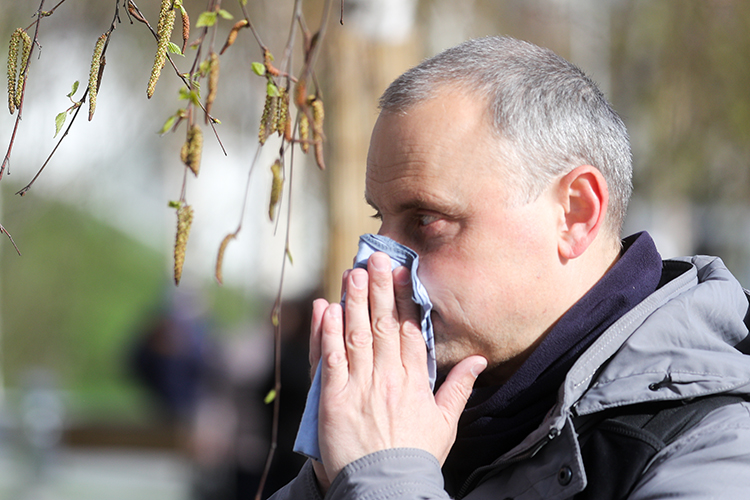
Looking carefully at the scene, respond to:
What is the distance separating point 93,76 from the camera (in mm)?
1414

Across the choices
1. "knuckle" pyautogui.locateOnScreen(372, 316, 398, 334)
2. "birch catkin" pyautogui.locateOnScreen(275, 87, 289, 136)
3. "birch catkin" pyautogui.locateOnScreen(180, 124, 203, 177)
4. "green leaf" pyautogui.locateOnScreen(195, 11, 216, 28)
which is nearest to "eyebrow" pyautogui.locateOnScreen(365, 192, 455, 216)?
"knuckle" pyautogui.locateOnScreen(372, 316, 398, 334)

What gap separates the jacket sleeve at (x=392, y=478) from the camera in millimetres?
1533

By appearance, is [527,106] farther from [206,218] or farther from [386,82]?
[206,218]

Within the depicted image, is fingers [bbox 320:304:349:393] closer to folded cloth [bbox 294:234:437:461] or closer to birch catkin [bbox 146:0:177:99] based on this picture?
folded cloth [bbox 294:234:437:461]

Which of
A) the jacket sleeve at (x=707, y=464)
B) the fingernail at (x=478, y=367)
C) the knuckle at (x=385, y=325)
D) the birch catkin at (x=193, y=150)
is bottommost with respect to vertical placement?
the jacket sleeve at (x=707, y=464)

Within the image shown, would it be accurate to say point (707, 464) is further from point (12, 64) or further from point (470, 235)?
point (12, 64)

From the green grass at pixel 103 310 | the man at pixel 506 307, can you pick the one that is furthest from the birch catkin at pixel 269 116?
the green grass at pixel 103 310

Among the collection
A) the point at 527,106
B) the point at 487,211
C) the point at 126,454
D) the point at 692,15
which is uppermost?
the point at 692,15

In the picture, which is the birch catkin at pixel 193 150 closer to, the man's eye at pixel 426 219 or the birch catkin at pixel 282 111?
the birch catkin at pixel 282 111

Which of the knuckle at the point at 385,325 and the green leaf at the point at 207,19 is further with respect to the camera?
the knuckle at the point at 385,325

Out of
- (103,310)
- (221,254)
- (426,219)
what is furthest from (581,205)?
(103,310)

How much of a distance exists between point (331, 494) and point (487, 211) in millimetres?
710

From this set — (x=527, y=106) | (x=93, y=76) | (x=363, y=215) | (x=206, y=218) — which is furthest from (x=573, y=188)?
(x=206, y=218)

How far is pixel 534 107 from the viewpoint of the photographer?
1.89 meters
